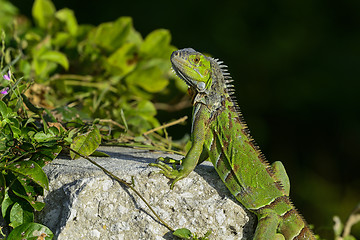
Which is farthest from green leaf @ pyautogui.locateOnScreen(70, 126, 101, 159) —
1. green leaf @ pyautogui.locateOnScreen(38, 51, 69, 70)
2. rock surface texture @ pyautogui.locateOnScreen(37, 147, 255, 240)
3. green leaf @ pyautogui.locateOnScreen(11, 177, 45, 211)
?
green leaf @ pyautogui.locateOnScreen(38, 51, 69, 70)

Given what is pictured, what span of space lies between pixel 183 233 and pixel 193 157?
0.53 metres

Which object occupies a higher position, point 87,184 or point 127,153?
point 87,184

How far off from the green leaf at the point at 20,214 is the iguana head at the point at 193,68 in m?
1.38

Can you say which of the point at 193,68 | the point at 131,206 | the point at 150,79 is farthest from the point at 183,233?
the point at 150,79

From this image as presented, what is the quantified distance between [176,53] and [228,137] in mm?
707

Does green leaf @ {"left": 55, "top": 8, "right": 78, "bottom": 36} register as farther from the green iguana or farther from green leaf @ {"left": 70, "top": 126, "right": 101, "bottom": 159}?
green leaf @ {"left": 70, "top": 126, "right": 101, "bottom": 159}

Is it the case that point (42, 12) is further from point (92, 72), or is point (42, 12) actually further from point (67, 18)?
point (92, 72)

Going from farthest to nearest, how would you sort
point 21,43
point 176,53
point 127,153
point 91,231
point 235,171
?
point 21,43 → point 127,153 → point 176,53 → point 235,171 → point 91,231

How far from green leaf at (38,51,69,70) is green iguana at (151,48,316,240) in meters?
1.53

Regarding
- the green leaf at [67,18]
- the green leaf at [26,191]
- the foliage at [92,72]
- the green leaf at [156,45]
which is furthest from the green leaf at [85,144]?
the green leaf at [67,18]

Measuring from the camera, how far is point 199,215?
2.91m

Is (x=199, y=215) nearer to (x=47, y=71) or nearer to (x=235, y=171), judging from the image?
(x=235, y=171)

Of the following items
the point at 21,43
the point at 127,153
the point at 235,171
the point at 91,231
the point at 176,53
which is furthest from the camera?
the point at 21,43

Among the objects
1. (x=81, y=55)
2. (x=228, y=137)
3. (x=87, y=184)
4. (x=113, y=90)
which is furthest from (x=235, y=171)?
(x=81, y=55)
